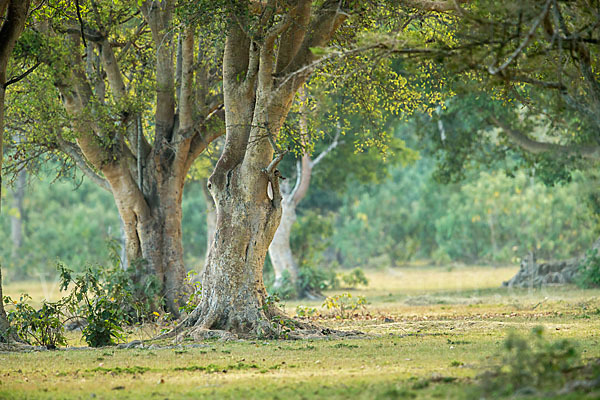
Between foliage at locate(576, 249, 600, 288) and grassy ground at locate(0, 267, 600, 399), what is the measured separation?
9.64m

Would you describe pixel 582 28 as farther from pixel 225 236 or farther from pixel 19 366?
pixel 19 366

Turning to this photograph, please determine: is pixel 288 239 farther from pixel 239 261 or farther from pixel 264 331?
pixel 264 331

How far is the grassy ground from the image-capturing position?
7238mm

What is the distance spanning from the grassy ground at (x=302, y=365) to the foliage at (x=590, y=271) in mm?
9635

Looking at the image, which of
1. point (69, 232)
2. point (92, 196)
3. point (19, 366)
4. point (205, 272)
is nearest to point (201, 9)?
point (205, 272)

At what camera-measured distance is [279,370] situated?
8.77m

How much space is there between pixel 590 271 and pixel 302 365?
17.8m

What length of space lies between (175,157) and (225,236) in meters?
4.91

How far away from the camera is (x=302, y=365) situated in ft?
30.0

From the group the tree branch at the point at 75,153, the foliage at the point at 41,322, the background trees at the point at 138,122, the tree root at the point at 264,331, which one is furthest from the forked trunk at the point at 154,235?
the foliage at the point at 41,322

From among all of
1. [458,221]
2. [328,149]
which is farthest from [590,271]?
[458,221]

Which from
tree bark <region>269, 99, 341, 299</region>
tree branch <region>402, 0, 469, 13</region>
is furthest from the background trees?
tree bark <region>269, 99, 341, 299</region>

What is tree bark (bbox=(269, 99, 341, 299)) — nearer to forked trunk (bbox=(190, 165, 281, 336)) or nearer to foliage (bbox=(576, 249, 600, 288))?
foliage (bbox=(576, 249, 600, 288))

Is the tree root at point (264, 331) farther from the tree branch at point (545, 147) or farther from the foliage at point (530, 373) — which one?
the tree branch at point (545, 147)
